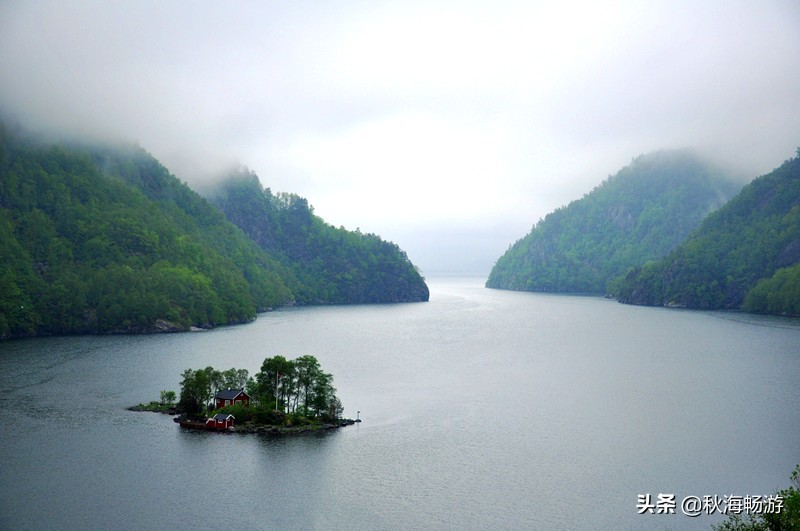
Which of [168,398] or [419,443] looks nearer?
[419,443]

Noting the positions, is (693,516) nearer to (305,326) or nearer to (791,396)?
(791,396)

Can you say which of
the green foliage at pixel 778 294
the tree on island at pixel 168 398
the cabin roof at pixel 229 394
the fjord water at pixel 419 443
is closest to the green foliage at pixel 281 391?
the cabin roof at pixel 229 394

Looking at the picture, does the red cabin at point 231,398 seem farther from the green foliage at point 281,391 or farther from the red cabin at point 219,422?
the red cabin at point 219,422

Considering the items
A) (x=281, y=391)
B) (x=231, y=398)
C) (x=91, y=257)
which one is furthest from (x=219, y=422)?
(x=91, y=257)

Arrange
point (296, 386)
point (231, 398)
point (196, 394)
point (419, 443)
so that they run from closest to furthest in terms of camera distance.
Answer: point (419, 443) → point (196, 394) → point (231, 398) → point (296, 386)

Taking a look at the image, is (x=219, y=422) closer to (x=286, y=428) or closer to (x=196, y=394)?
(x=196, y=394)

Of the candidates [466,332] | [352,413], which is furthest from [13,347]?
[466,332]

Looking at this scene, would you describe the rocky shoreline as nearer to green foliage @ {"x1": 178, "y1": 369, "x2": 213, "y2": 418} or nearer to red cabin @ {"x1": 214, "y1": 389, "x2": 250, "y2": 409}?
green foliage @ {"x1": 178, "y1": 369, "x2": 213, "y2": 418}

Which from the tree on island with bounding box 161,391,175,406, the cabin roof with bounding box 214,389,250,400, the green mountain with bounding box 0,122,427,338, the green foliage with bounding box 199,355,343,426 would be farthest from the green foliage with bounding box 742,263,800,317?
the tree on island with bounding box 161,391,175,406
